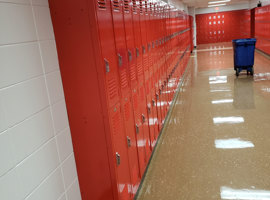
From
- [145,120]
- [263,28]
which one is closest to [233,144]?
[145,120]

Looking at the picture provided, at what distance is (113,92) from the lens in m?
1.88

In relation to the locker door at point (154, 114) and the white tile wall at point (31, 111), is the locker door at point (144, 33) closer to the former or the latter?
the locker door at point (154, 114)

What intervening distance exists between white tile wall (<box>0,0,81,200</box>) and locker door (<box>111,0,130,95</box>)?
0.50 m

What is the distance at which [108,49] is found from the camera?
1.83 metres

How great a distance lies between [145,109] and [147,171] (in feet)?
→ 2.52

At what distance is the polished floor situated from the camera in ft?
8.46

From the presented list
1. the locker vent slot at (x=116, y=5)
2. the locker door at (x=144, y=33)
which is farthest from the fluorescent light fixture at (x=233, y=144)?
the locker vent slot at (x=116, y=5)

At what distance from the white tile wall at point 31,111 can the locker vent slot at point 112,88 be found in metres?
0.36

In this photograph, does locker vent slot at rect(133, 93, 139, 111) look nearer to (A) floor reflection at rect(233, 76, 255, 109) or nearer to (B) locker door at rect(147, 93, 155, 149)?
(B) locker door at rect(147, 93, 155, 149)

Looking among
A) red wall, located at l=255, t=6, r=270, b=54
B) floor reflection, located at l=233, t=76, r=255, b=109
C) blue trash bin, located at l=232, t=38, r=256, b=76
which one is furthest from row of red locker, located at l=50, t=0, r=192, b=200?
red wall, located at l=255, t=6, r=270, b=54

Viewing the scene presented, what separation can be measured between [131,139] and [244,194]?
126 cm

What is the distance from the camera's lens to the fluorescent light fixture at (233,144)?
342cm

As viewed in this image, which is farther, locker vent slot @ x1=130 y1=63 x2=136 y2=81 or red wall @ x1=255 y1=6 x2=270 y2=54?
red wall @ x1=255 y1=6 x2=270 y2=54

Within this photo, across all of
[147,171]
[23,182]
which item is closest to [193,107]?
[147,171]
